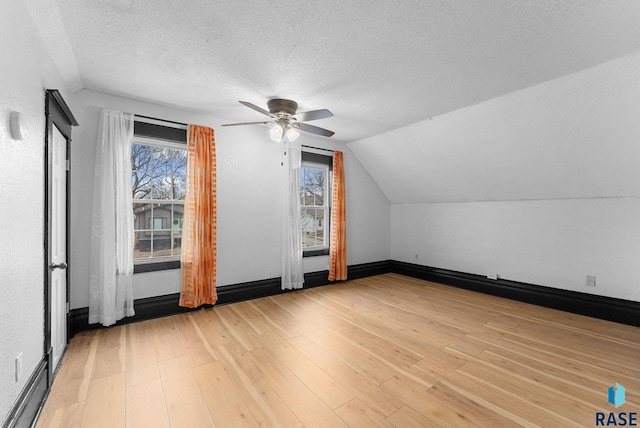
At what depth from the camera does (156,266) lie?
3305mm

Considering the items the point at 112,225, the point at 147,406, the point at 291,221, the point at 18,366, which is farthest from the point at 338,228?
→ the point at 18,366

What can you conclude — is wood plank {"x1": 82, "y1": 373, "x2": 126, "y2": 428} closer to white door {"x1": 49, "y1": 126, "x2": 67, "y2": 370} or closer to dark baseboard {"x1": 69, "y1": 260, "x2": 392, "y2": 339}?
white door {"x1": 49, "y1": 126, "x2": 67, "y2": 370}

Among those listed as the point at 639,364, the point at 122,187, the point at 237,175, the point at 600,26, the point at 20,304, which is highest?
the point at 600,26

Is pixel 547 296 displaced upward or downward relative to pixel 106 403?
upward

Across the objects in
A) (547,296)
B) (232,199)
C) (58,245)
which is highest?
(232,199)

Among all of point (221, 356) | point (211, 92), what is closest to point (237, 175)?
point (211, 92)

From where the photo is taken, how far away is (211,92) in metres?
2.92

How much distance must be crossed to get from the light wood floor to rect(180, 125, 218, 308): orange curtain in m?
0.31

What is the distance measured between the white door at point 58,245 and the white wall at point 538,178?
159 inches

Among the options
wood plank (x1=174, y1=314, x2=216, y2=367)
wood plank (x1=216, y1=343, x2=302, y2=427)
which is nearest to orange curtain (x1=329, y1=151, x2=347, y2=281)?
wood plank (x1=174, y1=314, x2=216, y2=367)

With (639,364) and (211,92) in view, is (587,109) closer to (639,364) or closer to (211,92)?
(639,364)

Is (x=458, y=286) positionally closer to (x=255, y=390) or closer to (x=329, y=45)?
(x=255, y=390)

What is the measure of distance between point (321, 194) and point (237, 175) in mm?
1713

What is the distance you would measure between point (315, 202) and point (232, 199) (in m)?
1.66
